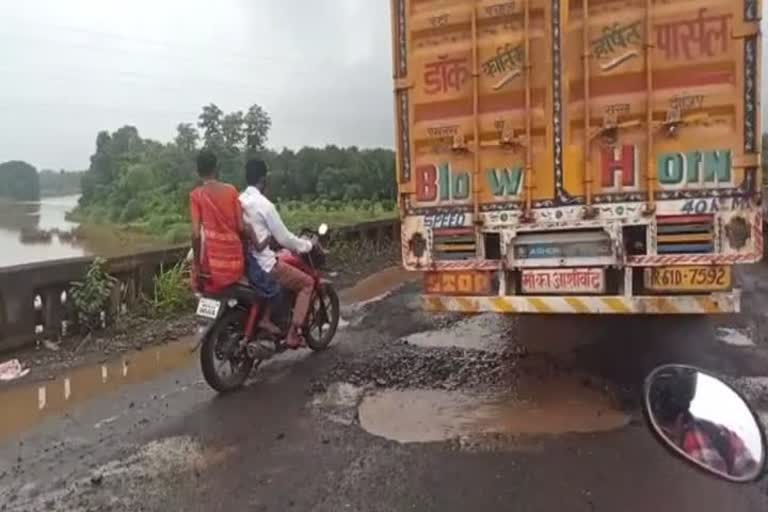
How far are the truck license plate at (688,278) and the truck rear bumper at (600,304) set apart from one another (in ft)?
0.19

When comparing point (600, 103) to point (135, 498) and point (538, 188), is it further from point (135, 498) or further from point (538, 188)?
point (135, 498)

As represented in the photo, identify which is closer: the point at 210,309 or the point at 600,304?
the point at 600,304

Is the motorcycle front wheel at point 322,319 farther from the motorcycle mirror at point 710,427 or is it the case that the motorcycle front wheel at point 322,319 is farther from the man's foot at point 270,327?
the motorcycle mirror at point 710,427

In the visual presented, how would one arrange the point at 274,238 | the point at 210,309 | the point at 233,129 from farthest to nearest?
1. the point at 233,129
2. the point at 274,238
3. the point at 210,309

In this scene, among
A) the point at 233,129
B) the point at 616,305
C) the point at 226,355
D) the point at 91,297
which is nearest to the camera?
the point at 616,305

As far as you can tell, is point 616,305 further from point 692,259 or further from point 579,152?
point 579,152

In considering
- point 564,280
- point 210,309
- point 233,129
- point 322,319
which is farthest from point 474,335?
point 233,129

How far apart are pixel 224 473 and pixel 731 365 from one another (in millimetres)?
4056

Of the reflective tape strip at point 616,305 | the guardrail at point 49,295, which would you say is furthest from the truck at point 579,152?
the guardrail at point 49,295

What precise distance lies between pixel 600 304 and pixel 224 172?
27390 millimetres

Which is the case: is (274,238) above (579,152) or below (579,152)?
below

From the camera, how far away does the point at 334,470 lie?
3766 mm

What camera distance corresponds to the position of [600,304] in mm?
4754

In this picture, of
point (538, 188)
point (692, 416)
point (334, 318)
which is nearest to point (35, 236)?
point (334, 318)
